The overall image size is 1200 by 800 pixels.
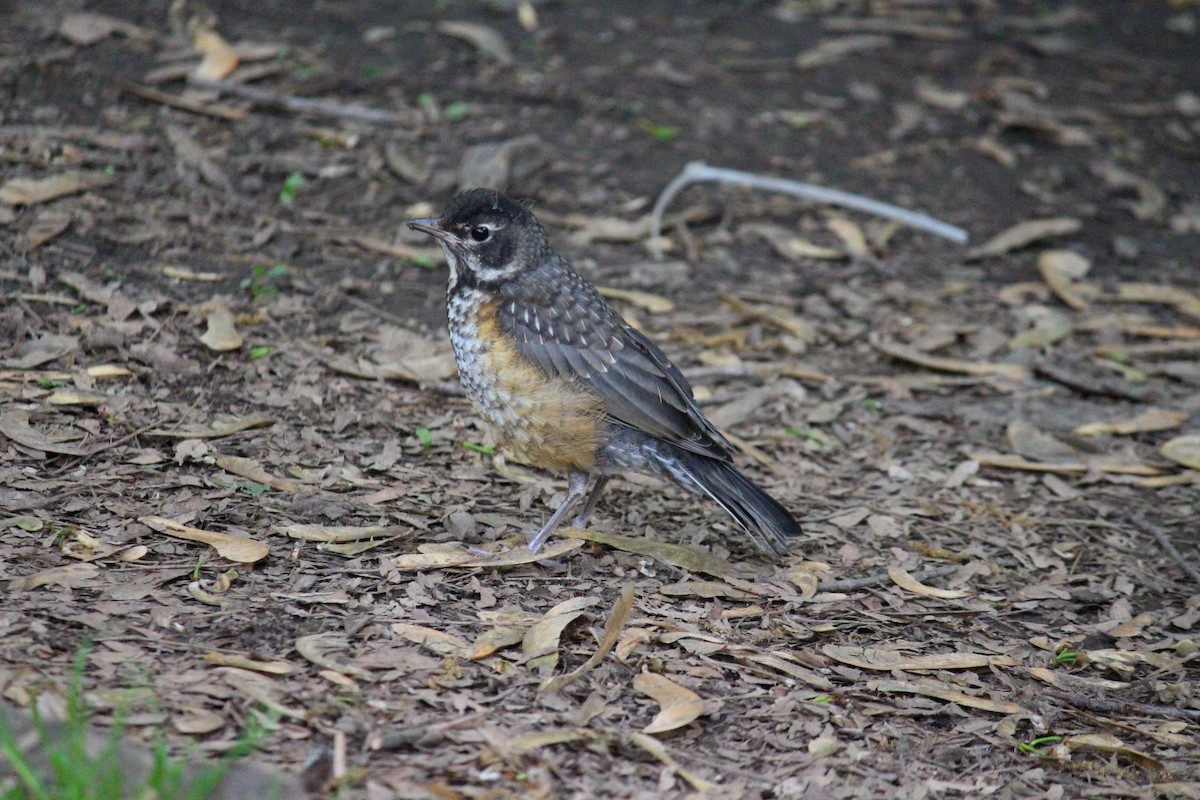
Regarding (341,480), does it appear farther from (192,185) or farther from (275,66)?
(275,66)

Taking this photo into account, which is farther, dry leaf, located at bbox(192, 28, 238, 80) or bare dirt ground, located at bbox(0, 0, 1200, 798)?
dry leaf, located at bbox(192, 28, 238, 80)

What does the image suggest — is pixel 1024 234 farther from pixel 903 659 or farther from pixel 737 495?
pixel 903 659

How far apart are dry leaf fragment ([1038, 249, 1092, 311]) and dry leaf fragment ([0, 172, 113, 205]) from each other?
6.13 metres

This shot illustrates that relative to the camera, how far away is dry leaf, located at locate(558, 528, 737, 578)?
219 inches

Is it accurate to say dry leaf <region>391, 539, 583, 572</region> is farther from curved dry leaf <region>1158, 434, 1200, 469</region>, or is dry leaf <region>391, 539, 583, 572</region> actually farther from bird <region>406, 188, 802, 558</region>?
curved dry leaf <region>1158, 434, 1200, 469</region>

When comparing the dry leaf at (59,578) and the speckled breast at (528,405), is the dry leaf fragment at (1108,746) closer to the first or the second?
the speckled breast at (528,405)

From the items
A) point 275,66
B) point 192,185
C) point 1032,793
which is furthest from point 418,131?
point 1032,793

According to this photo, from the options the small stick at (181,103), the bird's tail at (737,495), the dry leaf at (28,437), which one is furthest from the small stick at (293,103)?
the bird's tail at (737,495)

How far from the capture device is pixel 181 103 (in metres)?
8.44

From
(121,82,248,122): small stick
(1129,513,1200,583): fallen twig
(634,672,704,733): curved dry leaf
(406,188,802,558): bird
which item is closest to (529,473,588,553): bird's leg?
(406,188,802,558): bird

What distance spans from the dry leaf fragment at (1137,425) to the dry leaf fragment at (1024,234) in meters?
2.05

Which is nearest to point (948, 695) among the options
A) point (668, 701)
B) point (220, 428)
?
point (668, 701)

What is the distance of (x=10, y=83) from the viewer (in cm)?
805

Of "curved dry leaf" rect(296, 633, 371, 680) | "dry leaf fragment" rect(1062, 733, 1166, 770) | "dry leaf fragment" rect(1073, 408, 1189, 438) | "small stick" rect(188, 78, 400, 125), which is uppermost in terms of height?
"small stick" rect(188, 78, 400, 125)
